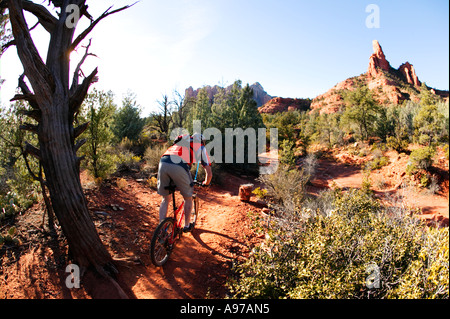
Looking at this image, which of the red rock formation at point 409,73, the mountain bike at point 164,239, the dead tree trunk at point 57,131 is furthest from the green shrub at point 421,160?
the red rock formation at point 409,73

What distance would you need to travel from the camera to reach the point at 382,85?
155 feet

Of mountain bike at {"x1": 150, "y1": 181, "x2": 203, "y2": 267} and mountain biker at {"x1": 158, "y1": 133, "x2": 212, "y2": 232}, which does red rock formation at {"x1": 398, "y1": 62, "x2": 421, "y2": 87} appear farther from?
mountain bike at {"x1": 150, "y1": 181, "x2": 203, "y2": 267}

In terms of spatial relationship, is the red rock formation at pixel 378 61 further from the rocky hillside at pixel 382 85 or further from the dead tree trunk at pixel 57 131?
the dead tree trunk at pixel 57 131

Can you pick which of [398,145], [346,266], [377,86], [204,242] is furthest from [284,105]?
[346,266]

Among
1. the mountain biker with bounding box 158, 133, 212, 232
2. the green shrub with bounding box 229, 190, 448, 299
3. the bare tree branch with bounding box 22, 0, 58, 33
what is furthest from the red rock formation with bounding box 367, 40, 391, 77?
the bare tree branch with bounding box 22, 0, 58, 33

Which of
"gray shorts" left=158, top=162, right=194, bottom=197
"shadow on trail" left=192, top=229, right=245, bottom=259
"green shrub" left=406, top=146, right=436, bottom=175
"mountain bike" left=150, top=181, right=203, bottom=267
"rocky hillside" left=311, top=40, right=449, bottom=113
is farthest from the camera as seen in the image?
"rocky hillside" left=311, top=40, right=449, bottom=113

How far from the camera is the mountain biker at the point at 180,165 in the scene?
2812 millimetres

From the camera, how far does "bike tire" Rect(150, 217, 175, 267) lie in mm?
2601

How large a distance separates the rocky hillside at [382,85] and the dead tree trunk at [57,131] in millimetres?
42071

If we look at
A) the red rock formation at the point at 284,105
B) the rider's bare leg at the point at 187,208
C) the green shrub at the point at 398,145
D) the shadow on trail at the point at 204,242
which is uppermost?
the red rock formation at the point at 284,105

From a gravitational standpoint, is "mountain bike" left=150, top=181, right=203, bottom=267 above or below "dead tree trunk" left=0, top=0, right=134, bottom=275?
below

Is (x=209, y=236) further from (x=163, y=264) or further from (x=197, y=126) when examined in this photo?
(x=197, y=126)

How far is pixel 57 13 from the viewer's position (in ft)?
8.98
